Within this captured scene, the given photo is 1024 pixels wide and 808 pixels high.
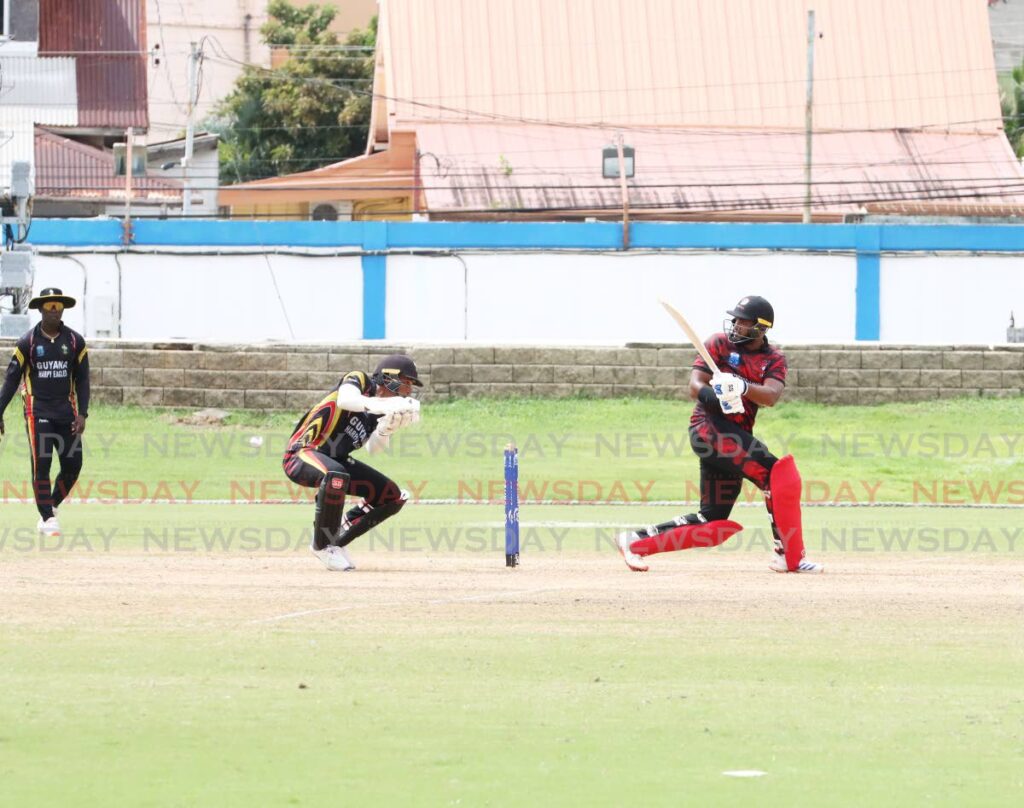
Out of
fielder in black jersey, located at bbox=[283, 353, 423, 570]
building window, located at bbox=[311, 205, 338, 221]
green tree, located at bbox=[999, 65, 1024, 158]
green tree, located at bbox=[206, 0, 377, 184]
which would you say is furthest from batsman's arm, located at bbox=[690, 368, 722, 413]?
green tree, located at bbox=[206, 0, 377, 184]

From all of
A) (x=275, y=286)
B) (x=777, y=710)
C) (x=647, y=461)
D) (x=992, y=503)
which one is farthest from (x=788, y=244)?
(x=777, y=710)

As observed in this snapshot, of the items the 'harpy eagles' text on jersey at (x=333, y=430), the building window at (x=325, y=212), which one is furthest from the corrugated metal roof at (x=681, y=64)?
the 'harpy eagles' text on jersey at (x=333, y=430)

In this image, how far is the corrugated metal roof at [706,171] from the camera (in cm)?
4356

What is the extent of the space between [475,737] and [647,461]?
17.6 meters

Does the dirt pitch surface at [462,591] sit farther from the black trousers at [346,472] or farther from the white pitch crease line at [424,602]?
the black trousers at [346,472]

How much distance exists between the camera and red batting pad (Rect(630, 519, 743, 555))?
39.3 ft

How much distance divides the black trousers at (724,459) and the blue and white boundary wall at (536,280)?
75.4 feet

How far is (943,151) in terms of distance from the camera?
4628cm

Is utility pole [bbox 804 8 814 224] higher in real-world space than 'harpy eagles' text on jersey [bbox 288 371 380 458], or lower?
higher

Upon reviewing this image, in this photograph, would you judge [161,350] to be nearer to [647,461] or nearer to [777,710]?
[647,461]

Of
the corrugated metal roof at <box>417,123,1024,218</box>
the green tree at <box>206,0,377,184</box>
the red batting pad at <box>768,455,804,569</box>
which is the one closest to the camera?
the red batting pad at <box>768,455,804,569</box>

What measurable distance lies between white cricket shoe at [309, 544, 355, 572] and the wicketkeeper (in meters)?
1.94

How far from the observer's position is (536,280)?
3534 cm

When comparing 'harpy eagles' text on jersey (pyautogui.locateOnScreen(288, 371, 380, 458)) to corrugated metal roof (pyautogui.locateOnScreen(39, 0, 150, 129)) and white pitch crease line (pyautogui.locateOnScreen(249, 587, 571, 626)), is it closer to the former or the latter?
white pitch crease line (pyautogui.locateOnScreen(249, 587, 571, 626))
